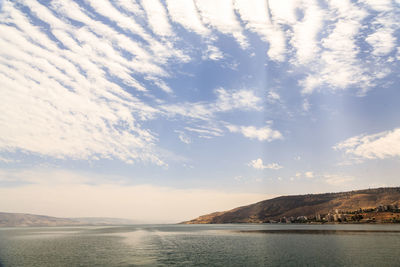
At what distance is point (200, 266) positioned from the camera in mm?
58000

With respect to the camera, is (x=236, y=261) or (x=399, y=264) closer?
(x=399, y=264)

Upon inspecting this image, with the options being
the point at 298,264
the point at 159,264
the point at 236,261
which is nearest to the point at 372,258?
the point at 298,264

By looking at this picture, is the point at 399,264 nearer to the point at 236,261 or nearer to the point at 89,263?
the point at 236,261

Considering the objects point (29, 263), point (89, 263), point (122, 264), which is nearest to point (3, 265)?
point (29, 263)

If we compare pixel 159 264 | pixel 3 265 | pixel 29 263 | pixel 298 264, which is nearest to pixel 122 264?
pixel 159 264

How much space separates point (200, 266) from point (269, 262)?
57.7 ft

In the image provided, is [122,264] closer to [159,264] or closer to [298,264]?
[159,264]

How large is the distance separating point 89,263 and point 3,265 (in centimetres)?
2157

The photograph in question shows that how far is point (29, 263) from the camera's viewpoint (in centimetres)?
6600

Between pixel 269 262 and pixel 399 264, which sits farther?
pixel 269 262

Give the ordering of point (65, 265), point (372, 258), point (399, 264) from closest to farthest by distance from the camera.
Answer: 1. point (399, 264)
2. point (65, 265)
3. point (372, 258)

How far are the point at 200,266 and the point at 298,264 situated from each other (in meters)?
22.3

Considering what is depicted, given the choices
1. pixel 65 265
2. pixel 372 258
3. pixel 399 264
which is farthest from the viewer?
pixel 372 258

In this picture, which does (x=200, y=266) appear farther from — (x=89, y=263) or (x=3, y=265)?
(x=3, y=265)
